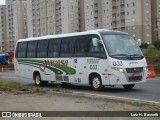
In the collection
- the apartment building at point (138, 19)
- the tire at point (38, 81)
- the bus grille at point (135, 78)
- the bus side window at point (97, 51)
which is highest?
the apartment building at point (138, 19)

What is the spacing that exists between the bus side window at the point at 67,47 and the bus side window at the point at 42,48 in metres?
1.61

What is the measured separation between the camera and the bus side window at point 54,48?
67.7 ft

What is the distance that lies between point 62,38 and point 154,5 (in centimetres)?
9101

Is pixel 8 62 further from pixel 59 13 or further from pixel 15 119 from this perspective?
pixel 59 13

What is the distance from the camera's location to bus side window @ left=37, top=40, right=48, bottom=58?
21.6 meters

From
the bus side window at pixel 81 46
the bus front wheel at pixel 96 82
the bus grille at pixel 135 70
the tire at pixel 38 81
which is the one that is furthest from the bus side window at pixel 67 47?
the bus grille at pixel 135 70

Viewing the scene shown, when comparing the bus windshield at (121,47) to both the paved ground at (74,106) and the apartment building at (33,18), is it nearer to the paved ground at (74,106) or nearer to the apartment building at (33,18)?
the paved ground at (74,106)

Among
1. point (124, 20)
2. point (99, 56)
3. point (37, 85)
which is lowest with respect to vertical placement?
point (37, 85)

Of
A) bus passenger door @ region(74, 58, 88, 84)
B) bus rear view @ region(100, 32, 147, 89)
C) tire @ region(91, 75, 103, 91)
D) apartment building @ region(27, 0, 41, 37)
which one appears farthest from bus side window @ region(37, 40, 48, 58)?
apartment building @ region(27, 0, 41, 37)

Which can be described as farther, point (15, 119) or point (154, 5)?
point (154, 5)

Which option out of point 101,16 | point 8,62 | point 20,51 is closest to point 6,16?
point 101,16

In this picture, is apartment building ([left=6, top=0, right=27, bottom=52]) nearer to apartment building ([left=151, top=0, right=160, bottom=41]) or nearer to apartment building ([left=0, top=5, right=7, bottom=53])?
apartment building ([left=0, top=5, right=7, bottom=53])

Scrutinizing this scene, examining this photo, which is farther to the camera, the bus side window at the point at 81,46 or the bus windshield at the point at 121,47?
the bus side window at the point at 81,46

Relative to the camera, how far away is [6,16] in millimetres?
157750
